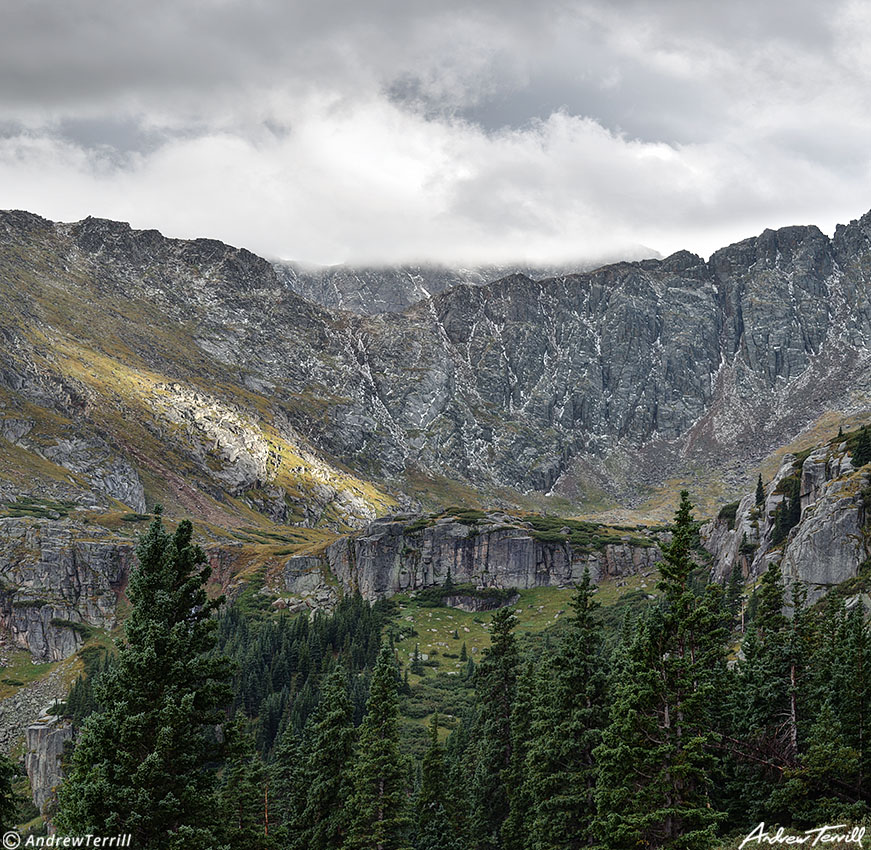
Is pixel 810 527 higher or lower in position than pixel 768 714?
higher

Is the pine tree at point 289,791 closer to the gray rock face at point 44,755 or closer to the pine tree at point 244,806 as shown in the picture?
the pine tree at point 244,806

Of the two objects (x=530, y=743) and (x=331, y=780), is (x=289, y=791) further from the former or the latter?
(x=530, y=743)

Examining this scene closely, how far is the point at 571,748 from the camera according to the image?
41406mm

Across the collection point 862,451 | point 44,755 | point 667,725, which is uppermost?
point 862,451

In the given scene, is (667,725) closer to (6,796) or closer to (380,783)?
(380,783)

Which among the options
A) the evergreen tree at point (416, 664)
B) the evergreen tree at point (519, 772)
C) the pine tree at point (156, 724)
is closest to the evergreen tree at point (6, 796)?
the pine tree at point (156, 724)

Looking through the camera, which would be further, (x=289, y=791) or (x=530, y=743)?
(x=289, y=791)

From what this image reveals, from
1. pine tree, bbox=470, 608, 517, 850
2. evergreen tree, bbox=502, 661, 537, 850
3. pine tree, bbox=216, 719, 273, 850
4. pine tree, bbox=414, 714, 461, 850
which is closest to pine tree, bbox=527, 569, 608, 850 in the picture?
evergreen tree, bbox=502, 661, 537, 850

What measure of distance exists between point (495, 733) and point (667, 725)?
25.5 m

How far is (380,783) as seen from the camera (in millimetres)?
44906

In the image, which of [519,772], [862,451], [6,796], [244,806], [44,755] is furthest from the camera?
[44,755]

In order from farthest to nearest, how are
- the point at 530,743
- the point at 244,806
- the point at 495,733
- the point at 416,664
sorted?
the point at 416,664 < the point at 495,733 < the point at 530,743 < the point at 244,806

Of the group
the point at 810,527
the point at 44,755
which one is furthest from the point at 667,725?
the point at 44,755

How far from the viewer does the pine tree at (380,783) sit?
43125 mm
